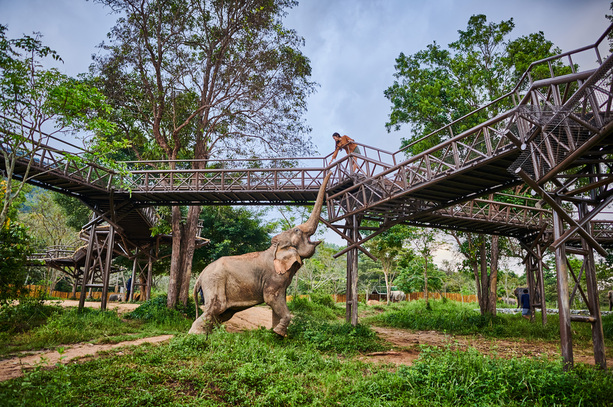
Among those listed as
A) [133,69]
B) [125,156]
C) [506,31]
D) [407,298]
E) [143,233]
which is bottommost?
[407,298]

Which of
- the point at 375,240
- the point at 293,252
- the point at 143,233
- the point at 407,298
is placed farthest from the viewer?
the point at 407,298

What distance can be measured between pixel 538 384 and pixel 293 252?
5.95 metres

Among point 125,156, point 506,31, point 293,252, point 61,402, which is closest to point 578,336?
point 293,252

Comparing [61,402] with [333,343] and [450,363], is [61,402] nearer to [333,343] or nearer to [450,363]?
[450,363]

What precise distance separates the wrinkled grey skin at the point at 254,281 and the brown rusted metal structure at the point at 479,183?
2.85 metres

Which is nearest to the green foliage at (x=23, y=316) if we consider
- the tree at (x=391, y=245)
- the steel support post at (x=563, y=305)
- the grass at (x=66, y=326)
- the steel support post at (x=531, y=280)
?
the grass at (x=66, y=326)

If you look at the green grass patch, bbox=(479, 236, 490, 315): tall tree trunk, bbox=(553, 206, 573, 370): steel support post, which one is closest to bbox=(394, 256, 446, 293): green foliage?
bbox=(479, 236, 490, 315): tall tree trunk

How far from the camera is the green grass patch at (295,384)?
479 cm

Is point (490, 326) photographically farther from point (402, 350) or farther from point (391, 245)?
point (391, 245)

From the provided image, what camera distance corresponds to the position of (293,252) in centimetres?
970

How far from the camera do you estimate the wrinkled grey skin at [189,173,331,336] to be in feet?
30.7

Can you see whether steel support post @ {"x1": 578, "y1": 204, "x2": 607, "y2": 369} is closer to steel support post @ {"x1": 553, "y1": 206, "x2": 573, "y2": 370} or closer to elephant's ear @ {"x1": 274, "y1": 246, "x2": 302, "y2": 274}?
steel support post @ {"x1": 553, "y1": 206, "x2": 573, "y2": 370}

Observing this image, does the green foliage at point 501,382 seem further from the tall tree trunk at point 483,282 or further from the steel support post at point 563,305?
the tall tree trunk at point 483,282

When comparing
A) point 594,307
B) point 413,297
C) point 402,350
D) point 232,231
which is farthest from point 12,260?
point 413,297
